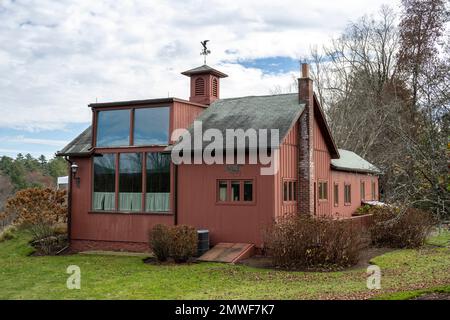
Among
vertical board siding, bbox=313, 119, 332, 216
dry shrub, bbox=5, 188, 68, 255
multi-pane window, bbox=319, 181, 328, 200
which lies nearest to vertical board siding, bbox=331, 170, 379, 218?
vertical board siding, bbox=313, 119, 332, 216

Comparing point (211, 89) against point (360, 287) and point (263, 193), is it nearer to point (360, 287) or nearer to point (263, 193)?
point (263, 193)

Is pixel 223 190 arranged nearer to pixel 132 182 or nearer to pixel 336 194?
pixel 132 182

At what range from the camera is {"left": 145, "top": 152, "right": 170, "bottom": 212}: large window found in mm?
18734

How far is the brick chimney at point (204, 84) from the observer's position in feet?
71.0

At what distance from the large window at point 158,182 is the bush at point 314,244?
192 inches

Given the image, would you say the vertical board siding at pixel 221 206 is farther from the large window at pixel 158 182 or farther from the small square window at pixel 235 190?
the large window at pixel 158 182

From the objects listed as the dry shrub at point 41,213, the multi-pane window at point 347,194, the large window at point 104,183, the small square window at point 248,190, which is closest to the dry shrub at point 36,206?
the dry shrub at point 41,213

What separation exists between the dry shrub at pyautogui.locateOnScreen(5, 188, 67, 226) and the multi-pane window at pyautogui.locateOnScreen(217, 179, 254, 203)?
6781 mm

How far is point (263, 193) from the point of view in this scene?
17.1 metres

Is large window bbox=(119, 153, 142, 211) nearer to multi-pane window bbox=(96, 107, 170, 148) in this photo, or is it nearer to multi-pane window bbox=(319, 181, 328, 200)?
multi-pane window bbox=(96, 107, 170, 148)

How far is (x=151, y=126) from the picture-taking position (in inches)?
751

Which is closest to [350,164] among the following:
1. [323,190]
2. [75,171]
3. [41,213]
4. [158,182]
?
[323,190]
